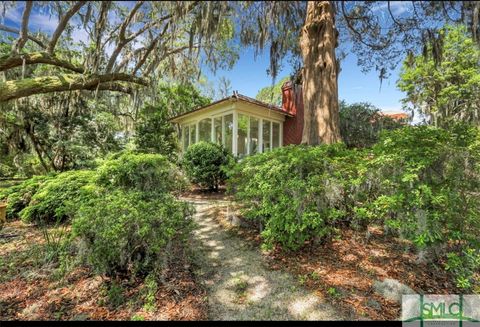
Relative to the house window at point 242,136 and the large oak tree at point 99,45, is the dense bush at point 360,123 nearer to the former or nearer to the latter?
the house window at point 242,136

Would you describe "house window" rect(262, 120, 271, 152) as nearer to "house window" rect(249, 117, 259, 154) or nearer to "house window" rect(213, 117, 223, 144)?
"house window" rect(249, 117, 259, 154)

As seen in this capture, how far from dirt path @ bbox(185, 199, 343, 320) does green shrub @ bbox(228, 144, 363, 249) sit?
0.51 metres

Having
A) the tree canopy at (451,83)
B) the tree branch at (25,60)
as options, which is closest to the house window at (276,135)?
the tree canopy at (451,83)

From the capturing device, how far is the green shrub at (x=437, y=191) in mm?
2939

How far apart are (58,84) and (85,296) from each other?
6.50m

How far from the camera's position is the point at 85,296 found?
2955mm

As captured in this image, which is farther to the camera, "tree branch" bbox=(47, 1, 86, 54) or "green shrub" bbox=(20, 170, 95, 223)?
"tree branch" bbox=(47, 1, 86, 54)

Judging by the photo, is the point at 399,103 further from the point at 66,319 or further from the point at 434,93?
the point at 66,319

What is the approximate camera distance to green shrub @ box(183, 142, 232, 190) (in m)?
8.49

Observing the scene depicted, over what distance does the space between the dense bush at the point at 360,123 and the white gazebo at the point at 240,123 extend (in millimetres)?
3215

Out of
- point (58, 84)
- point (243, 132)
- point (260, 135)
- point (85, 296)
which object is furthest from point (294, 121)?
point (85, 296)

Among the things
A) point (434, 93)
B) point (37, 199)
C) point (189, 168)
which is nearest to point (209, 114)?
point (189, 168)

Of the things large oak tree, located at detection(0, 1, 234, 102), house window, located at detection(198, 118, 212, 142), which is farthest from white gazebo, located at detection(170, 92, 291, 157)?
large oak tree, located at detection(0, 1, 234, 102)

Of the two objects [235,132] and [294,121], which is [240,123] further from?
[294,121]
